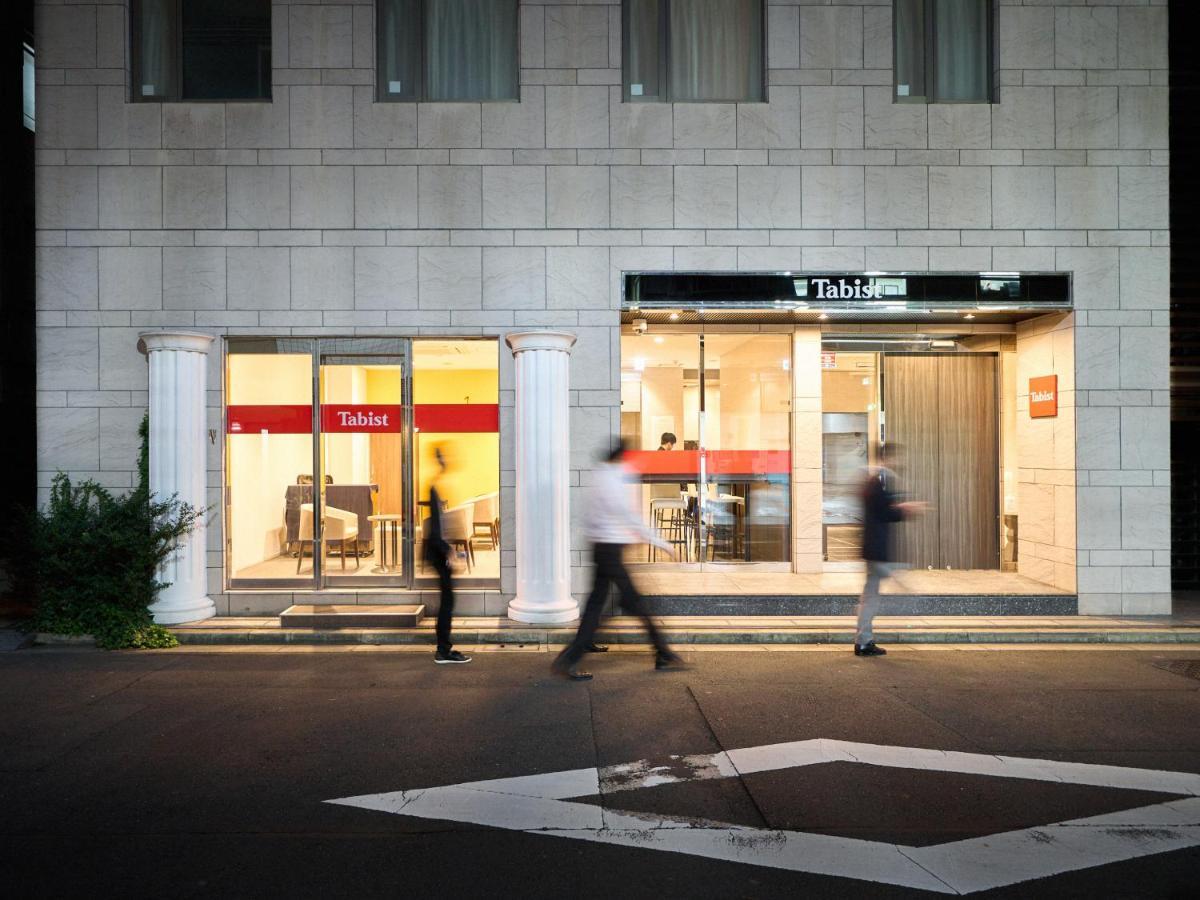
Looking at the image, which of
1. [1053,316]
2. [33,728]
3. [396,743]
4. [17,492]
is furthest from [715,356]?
[17,492]

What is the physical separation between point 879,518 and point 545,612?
12.5 feet

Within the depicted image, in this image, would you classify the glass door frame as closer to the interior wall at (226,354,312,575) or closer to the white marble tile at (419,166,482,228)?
the interior wall at (226,354,312,575)

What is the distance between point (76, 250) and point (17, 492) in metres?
4.89

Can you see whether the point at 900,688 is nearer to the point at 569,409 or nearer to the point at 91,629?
the point at 569,409

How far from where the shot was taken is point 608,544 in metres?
7.58

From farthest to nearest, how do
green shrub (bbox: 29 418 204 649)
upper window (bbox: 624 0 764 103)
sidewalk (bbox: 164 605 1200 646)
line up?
upper window (bbox: 624 0 764 103), sidewalk (bbox: 164 605 1200 646), green shrub (bbox: 29 418 204 649)

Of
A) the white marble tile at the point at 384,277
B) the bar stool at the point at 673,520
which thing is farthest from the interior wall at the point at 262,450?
the bar stool at the point at 673,520

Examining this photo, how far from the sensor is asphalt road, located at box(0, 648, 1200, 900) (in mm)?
3953

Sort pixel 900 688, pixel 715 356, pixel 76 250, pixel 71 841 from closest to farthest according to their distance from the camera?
pixel 71 841
pixel 900 688
pixel 76 250
pixel 715 356

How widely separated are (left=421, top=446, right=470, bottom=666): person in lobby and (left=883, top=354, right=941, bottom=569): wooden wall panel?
7.28 m

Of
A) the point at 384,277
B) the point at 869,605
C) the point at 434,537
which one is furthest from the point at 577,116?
the point at 869,605

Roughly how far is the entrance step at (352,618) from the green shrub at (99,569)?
49.9 inches

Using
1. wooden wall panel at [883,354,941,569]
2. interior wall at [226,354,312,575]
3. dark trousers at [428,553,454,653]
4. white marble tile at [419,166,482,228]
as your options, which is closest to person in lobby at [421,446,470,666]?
dark trousers at [428,553,454,653]

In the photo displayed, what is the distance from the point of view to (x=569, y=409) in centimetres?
1009
